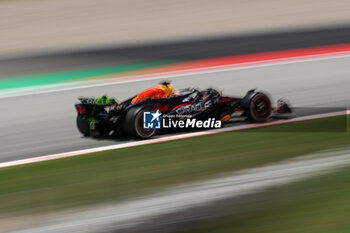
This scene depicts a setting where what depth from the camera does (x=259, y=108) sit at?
970 cm

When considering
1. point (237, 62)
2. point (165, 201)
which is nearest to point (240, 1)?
point (237, 62)

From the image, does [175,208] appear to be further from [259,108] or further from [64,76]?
[64,76]

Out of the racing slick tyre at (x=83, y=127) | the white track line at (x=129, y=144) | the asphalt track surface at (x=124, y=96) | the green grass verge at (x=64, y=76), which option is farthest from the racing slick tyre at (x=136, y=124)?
the green grass verge at (x=64, y=76)

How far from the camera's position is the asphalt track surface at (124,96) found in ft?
31.1

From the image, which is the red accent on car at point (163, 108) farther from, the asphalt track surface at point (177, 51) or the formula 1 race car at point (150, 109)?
the asphalt track surface at point (177, 51)

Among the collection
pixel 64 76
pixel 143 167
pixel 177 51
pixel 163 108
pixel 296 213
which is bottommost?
pixel 296 213

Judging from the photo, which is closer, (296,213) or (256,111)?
(296,213)

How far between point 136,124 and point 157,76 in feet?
19.0

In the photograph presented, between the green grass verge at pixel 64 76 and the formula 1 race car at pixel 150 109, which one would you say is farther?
the green grass verge at pixel 64 76

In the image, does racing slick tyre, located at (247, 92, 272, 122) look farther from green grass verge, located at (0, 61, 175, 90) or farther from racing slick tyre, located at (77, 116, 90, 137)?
green grass verge, located at (0, 61, 175, 90)

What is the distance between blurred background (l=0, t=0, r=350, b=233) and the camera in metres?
5.62

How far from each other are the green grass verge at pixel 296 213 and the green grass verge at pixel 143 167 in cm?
121

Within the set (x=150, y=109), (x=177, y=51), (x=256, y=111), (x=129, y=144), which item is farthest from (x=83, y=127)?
(x=177, y=51)

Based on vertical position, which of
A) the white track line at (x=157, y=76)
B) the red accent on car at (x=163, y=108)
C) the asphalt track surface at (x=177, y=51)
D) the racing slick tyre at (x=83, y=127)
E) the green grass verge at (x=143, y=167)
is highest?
the asphalt track surface at (x=177, y=51)
